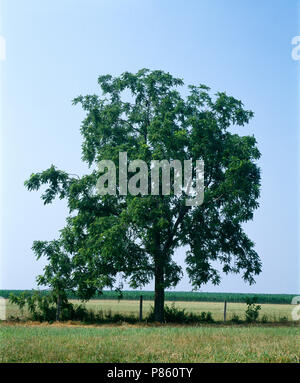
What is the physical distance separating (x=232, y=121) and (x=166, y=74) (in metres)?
5.12

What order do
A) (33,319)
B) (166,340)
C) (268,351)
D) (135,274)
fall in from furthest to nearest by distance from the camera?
(33,319) < (135,274) < (166,340) < (268,351)

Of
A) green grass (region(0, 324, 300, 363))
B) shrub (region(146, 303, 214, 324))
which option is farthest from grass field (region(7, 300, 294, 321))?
green grass (region(0, 324, 300, 363))

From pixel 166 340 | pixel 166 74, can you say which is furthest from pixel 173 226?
pixel 166 340

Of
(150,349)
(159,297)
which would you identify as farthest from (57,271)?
(150,349)

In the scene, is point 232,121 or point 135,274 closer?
point 135,274

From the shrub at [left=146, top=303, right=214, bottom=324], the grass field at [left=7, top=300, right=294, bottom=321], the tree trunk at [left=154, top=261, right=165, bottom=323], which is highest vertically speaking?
the tree trunk at [left=154, top=261, right=165, bottom=323]

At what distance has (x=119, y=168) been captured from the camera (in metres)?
26.9

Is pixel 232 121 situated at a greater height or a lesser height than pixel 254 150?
greater

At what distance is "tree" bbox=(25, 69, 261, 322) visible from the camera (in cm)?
2597

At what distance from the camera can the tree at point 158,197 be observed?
2597 centimetres

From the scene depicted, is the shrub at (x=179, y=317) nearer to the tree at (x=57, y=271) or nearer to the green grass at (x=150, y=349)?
the tree at (x=57, y=271)

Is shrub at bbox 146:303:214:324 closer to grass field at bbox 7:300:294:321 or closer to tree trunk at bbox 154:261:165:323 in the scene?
tree trunk at bbox 154:261:165:323

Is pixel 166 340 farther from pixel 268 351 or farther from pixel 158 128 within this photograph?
pixel 158 128

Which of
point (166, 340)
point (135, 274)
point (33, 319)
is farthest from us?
point (33, 319)
